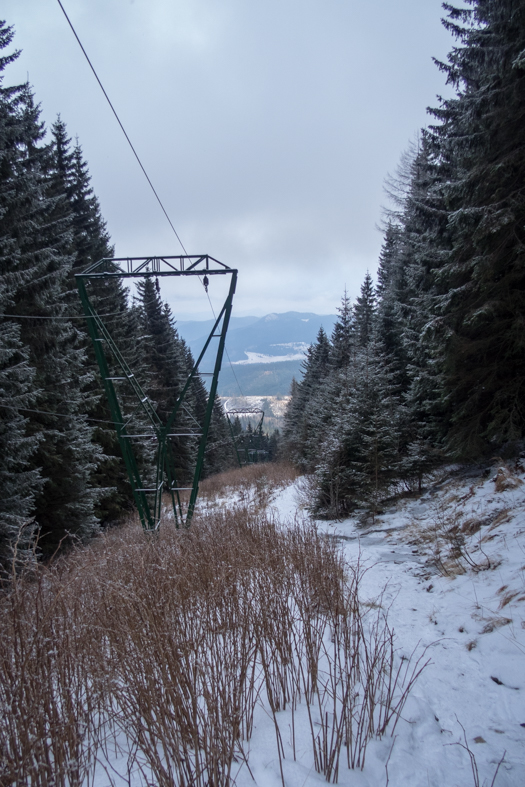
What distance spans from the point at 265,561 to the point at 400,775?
1716 millimetres

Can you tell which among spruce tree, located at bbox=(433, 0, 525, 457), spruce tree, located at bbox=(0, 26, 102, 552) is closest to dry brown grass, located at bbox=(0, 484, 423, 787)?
spruce tree, located at bbox=(433, 0, 525, 457)

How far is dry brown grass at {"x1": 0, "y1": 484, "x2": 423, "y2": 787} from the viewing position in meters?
1.83

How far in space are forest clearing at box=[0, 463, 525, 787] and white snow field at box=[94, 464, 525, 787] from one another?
1 cm

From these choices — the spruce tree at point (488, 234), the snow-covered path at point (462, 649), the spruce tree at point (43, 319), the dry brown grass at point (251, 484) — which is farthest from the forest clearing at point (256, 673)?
the dry brown grass at point (251, 484)

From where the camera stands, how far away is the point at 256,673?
3.03 m

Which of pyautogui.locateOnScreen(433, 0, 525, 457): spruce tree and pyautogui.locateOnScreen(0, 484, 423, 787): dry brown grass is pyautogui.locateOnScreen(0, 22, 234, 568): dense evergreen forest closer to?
pyautogui.locateOnScreen(0, 484, 423, 787): dry brown grass

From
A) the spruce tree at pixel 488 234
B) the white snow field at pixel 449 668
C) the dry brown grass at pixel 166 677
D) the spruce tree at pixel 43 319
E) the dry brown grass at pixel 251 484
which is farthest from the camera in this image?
the dry brown grass at pixel 251 484

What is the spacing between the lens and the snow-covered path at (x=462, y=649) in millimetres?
2170

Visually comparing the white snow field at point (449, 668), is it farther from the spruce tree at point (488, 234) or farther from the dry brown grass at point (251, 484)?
the dry brown grass at point (251, 484)

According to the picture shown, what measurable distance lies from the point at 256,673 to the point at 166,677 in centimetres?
133

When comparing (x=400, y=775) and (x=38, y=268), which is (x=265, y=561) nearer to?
(x=400, y=775)

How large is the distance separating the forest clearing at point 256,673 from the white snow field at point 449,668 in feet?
0.05

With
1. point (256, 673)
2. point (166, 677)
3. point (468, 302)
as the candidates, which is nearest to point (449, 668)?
point (256, 673)

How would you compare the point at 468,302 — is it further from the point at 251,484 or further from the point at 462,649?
the point at 251,484
